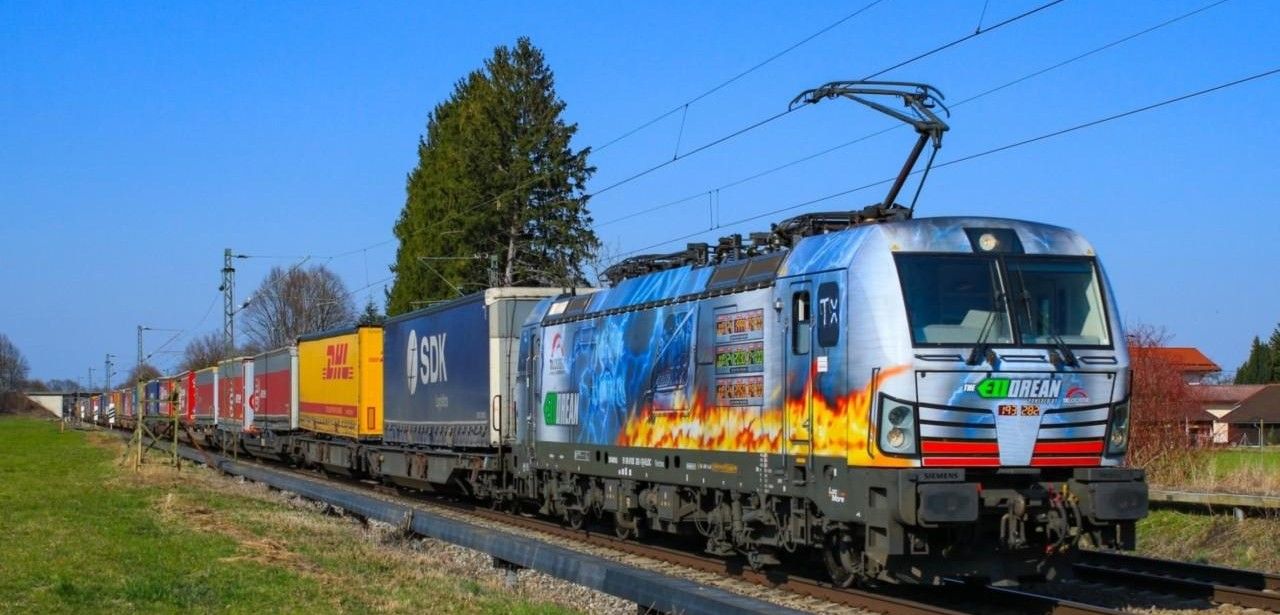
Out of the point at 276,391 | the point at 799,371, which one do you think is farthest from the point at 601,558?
the point at 276,391

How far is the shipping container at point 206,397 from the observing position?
53125 mm

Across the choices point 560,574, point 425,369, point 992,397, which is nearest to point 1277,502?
point 992,397

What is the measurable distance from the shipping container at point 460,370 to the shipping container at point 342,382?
5.44ft

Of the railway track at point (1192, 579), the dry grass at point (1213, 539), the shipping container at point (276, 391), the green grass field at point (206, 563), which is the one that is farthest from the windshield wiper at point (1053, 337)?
the shipping container at point (276, 391)

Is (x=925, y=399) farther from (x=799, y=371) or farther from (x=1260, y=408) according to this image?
(x=1260, y=408)

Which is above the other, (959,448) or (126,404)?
(959,448)

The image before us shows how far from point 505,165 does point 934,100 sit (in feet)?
128

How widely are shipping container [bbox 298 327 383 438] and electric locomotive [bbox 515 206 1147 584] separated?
55.9ft

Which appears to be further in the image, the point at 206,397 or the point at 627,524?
the point at 206,397

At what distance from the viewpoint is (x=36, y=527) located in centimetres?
1791

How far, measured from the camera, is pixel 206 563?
Answer: 45.5 feet

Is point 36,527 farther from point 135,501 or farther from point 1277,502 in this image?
point 1277,502

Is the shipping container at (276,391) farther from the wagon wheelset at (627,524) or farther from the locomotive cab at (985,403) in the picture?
the locomotive cab at (985,403)

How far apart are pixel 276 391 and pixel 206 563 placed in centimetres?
2679
